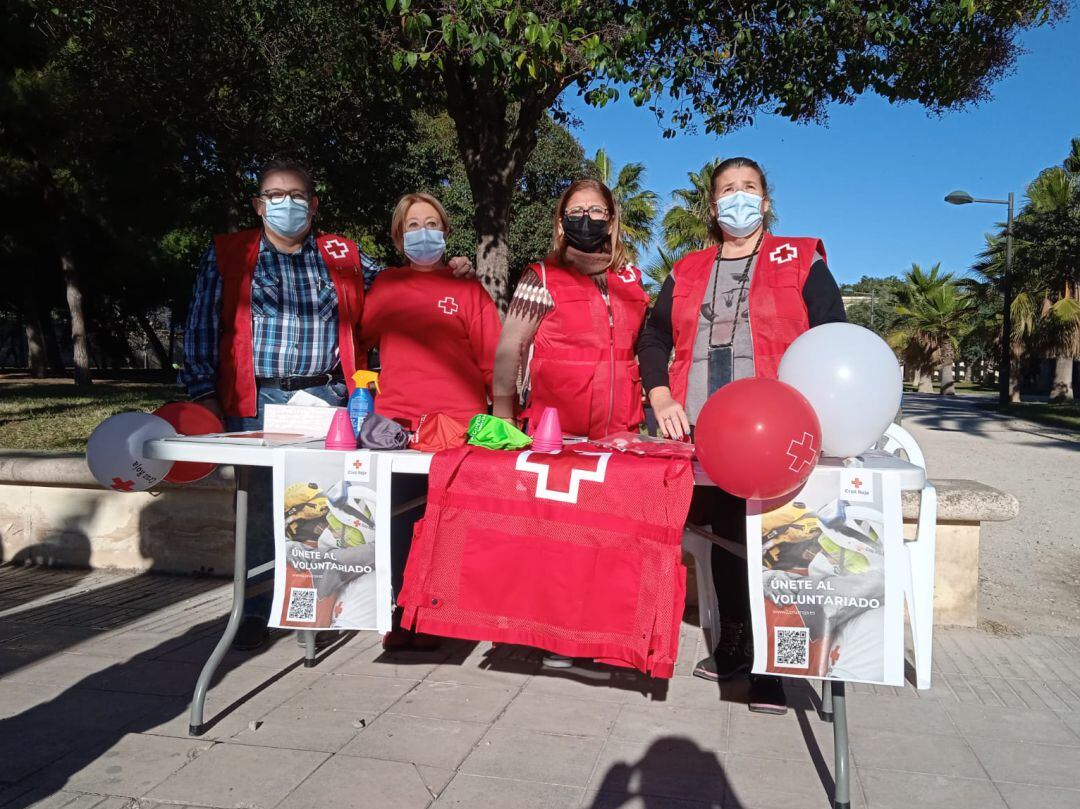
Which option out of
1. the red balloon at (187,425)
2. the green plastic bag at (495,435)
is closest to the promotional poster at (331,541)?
the green plastic bag at (495,435)

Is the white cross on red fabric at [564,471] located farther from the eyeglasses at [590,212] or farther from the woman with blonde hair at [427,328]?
the eyeglasses at [590,212]

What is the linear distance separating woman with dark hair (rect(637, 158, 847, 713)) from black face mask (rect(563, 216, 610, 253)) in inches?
12.6

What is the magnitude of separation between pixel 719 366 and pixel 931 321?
44174mm

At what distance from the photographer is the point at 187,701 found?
318cm

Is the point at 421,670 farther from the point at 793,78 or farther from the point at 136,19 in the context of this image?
the point at 136,19

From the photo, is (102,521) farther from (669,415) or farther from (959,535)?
(959,535)

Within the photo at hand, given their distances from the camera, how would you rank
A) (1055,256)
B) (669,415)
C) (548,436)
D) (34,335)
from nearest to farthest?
(548,436), (669,415), (1055,256), (34,335)

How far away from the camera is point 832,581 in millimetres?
2391

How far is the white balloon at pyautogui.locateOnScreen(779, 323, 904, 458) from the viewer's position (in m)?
2.43

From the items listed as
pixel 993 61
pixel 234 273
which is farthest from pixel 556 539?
pixel 993 61

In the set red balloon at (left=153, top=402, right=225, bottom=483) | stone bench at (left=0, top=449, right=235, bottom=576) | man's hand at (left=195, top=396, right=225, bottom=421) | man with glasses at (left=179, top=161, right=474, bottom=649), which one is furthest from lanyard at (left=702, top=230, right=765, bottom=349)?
stone bench at (left=0, top=449, right=235, bottom=576)

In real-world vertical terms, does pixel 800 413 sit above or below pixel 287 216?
below

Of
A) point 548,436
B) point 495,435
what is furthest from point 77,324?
point 548,436

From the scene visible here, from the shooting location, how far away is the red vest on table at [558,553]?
2.53m
